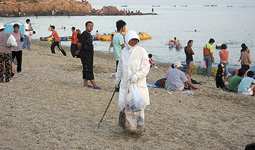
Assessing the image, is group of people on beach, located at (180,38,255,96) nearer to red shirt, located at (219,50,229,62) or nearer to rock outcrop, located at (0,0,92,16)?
red shirt, located at (219,50,229,62)

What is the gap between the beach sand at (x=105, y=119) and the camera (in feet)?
16.2

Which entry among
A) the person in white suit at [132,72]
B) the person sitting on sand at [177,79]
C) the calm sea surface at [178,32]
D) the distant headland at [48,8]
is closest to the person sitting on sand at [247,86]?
the person sitting on sand at [177,79]

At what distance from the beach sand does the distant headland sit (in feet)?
240

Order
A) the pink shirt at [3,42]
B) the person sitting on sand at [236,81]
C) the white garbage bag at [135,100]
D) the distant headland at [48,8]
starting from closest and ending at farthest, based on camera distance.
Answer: the white garbage bag at [135,100] < the pink shirt at [3,42] < the person sitting on sand at [236,81] < the distant headland at [48,8]

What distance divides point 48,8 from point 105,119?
90110 mm

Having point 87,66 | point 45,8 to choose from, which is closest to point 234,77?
point 87,66

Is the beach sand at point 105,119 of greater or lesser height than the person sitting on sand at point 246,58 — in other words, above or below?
below

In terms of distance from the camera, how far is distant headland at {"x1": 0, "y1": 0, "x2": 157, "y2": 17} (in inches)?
3088

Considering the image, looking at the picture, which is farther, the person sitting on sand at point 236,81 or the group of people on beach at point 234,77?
the person sitting on sand at point 236,81

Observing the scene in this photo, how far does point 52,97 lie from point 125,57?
3.05 m

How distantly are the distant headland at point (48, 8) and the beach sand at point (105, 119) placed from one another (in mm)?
73097

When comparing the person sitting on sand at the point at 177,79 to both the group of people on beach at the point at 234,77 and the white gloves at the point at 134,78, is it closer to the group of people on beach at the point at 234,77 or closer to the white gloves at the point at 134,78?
the group of people on beach at the point at 234,77

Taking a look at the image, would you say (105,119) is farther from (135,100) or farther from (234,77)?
(234,77)

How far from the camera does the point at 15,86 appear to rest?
27.2ft
